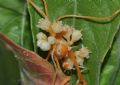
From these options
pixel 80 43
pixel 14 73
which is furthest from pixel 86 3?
pixel 14 73

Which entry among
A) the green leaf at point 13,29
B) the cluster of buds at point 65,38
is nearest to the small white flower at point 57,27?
the cluster of buds at point 65,38

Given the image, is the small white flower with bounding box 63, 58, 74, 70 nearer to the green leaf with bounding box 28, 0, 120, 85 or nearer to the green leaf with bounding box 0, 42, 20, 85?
the green leaf with bounding box 28, 0, 120, 85

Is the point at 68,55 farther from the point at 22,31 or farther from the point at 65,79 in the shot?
the point at 22,31

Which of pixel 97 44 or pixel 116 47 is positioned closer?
pixel 97 44

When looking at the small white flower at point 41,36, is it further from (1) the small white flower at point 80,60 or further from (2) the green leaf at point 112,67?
(2) the green leaf at point 112,67

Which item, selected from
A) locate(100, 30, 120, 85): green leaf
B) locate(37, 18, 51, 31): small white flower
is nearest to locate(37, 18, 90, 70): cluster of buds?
locate(37, 18, 51, 31): small white flower

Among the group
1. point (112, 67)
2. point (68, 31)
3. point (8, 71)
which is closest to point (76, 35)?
point (68, 31)
